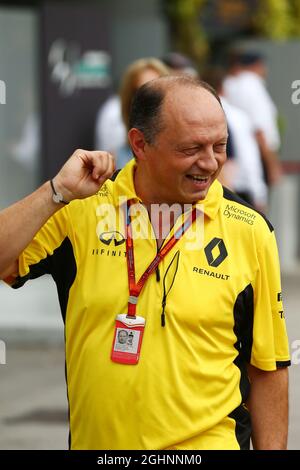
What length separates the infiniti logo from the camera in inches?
A: 150

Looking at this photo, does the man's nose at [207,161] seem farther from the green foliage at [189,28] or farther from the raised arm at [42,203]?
the green foliage at [189,28]

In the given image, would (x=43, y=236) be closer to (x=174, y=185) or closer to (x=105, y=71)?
(x=174, y=185)

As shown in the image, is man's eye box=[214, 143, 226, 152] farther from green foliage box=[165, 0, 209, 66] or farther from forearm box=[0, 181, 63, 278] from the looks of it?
green foliage box=[165, 0, 209, 66]

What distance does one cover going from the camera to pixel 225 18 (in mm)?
18562

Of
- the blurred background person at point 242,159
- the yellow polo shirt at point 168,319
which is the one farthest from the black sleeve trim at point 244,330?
the blurred background person at point 242,159

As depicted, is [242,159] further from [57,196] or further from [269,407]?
[57,196]

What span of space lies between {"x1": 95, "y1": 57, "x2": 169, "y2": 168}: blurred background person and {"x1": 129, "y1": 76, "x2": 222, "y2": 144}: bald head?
2162 mm

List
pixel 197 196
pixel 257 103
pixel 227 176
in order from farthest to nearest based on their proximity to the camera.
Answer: pixel 257 103 → pixel 227 176 → pixel 197 196

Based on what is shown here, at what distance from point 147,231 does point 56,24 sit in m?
8.64

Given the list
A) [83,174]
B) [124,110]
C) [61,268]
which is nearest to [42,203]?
[83,174]

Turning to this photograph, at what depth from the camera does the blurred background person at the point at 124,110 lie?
6.90 metres

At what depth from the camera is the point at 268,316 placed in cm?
386

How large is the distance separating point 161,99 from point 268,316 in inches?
29.9

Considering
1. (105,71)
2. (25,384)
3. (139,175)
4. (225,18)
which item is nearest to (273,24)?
(225,18)
